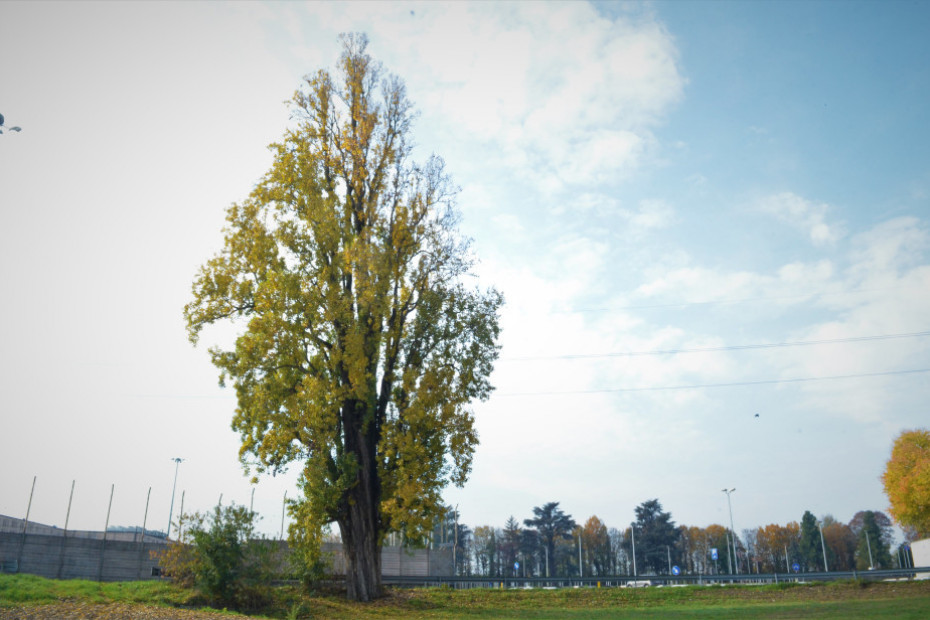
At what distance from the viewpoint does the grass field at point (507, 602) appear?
15445 millimetres

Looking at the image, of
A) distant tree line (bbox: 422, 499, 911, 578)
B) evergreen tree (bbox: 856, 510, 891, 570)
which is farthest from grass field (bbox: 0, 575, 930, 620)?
evergreen tree (bbox: 856, 510, 891, 570)

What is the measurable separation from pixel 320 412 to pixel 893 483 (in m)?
37.3

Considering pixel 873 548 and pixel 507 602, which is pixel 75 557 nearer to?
pixel 507 602

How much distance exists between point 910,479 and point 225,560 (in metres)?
37.3

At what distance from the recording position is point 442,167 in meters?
26.2

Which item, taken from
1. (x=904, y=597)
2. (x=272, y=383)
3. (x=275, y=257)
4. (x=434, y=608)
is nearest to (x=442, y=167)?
(x=275, y=257)

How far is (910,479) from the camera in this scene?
3803 centimetres

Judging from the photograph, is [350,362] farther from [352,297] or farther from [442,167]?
[442,167]

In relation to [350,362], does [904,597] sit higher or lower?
lower

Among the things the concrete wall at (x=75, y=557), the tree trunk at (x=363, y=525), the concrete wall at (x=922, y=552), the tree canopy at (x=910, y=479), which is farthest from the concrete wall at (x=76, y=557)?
the concrete wall at (x=922, y=552)

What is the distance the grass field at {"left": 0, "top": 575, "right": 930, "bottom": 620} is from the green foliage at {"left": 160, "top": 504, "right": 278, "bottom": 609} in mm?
521

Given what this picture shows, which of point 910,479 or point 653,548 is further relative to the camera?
point 653,548

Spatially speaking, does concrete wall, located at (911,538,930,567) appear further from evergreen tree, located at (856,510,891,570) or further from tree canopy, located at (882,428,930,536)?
evergreen tree, located at (856,510,891,570)

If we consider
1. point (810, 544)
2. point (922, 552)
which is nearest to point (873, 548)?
point (810, 544)
